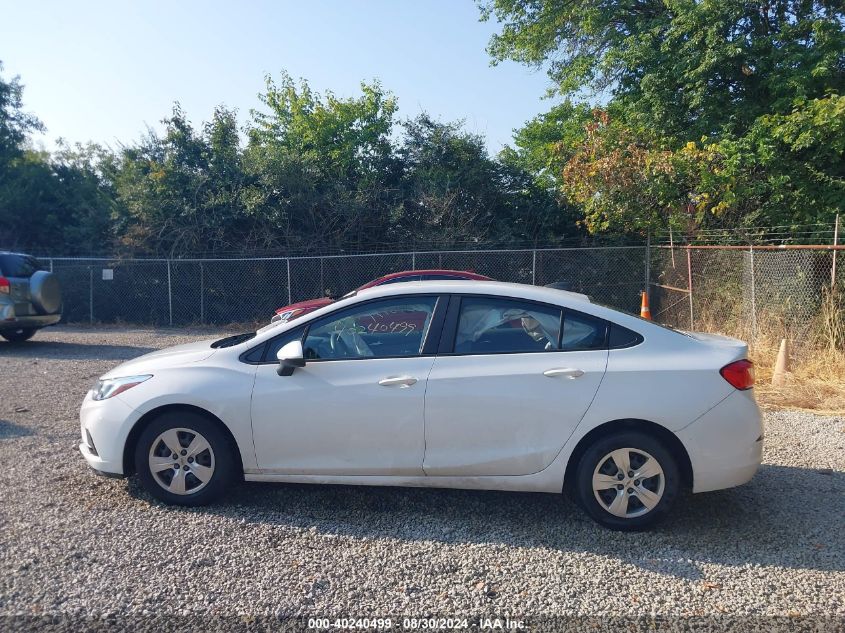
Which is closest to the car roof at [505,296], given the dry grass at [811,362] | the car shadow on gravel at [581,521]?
the car shadow on gravel at [581,521]

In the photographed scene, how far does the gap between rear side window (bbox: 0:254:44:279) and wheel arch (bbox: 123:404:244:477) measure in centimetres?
940

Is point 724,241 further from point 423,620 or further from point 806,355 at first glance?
point 423,620

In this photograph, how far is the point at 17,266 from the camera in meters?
12.1

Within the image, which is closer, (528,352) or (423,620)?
(423,620)

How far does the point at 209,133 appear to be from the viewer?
18.6 m

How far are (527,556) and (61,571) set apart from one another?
8.65 feet

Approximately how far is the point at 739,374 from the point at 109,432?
166 inches

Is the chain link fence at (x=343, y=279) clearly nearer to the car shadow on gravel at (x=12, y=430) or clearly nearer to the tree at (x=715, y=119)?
the tree at (x=715, y=119)

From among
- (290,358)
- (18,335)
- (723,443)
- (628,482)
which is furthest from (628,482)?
(18,335)

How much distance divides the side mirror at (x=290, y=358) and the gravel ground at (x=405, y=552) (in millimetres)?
977

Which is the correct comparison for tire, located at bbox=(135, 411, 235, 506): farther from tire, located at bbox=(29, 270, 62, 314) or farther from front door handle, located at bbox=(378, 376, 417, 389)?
tire, located at bbox=(29, 270, 62, 314)

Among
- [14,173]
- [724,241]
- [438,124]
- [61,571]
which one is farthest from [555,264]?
[14,173]

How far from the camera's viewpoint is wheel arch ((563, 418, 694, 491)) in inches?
160

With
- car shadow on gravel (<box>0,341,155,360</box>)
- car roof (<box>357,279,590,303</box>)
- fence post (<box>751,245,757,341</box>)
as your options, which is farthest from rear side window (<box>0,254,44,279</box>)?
fence post (<box>751,245,757,341</box>)
